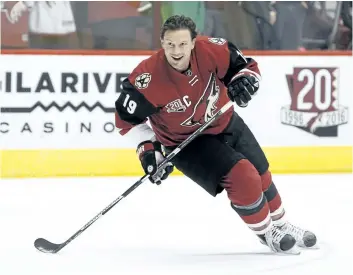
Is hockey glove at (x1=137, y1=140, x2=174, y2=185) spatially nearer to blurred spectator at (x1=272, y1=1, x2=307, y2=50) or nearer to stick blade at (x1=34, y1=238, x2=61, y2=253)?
stick blade at (x1=34, y1=238, x2=61, y2=253)

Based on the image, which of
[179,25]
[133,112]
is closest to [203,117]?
[133,112]

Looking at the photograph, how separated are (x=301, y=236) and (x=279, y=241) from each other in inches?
7.0

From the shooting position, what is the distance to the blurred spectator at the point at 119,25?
4.68 m

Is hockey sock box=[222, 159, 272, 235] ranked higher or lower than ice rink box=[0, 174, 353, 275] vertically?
higher

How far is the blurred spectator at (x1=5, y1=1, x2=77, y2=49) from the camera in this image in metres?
4.61

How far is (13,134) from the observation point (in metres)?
4.51

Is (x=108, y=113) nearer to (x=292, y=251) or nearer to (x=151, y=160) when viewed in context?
(x=151, y=160)

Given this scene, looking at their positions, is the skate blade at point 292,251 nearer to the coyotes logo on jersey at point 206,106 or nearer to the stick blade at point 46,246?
the coyotes logo on jersey at point 206,106

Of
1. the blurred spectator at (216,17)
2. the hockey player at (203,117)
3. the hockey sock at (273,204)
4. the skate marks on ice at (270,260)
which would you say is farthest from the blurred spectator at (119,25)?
the skate marks on ice at (270,260)

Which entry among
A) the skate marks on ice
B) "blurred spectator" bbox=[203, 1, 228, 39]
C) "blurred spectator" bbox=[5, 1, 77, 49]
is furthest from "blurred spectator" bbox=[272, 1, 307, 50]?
the skate marks on ice

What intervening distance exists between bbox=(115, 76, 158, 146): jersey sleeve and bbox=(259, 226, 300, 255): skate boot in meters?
0.54

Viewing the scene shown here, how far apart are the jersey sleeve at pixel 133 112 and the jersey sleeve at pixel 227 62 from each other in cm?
27

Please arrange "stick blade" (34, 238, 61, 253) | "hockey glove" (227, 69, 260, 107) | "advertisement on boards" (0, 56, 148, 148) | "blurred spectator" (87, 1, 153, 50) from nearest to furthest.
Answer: "hockey glove" (227, 69, 260, 107), "stick blade" (34, 238, 61, 253), "advertisement on boards" (0, 56, 148, 148), "blurred spectator" (87, 1, 153, 50)

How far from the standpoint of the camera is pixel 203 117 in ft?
9.41
